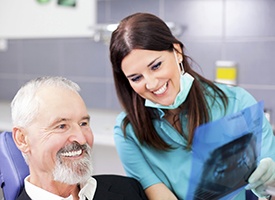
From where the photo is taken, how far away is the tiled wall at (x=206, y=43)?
2.58 m

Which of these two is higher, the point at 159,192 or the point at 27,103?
the point at 27,103

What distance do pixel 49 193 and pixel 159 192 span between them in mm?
404

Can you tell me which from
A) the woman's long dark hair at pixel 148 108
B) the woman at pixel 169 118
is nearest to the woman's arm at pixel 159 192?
the woman at pixel 169 118

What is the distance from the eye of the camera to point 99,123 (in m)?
2.84

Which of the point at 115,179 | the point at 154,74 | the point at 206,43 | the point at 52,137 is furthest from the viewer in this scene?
the point at 206,43

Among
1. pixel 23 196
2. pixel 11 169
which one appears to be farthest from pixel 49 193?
pixel 11 169

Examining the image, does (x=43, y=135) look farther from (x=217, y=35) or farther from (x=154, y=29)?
(x=217, y=35)

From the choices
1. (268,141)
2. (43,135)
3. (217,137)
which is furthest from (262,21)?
(43,135)

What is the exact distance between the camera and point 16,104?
56.0 inches

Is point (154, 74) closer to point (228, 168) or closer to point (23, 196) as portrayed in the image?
point (228, 168)

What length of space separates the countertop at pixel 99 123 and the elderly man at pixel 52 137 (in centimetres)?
108

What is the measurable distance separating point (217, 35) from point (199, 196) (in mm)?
1620

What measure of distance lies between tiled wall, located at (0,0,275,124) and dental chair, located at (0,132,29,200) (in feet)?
4.75

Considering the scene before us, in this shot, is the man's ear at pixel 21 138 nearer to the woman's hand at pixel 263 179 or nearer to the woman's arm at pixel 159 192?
the woman's arm at pixel 159 192
